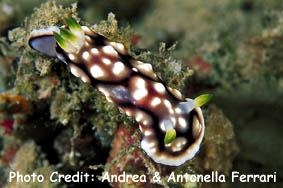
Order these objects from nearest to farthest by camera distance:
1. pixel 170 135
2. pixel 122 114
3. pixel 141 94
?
1. pixel 170 135
2. pixel 141 94
3. pixel 122 114

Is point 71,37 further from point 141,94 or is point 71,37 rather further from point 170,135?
point 170,135

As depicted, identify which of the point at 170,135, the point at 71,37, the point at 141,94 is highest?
the point at 71,37

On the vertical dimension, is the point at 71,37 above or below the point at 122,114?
above

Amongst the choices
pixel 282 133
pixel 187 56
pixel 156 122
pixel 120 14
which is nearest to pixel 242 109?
pixel 282 133

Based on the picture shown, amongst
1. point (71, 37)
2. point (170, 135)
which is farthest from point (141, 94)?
point (71, 37)

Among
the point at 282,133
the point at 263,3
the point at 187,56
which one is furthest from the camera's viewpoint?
the point at 263,3

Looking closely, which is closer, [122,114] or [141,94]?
[141,94]

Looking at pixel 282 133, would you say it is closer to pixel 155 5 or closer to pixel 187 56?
pixel 187 56
